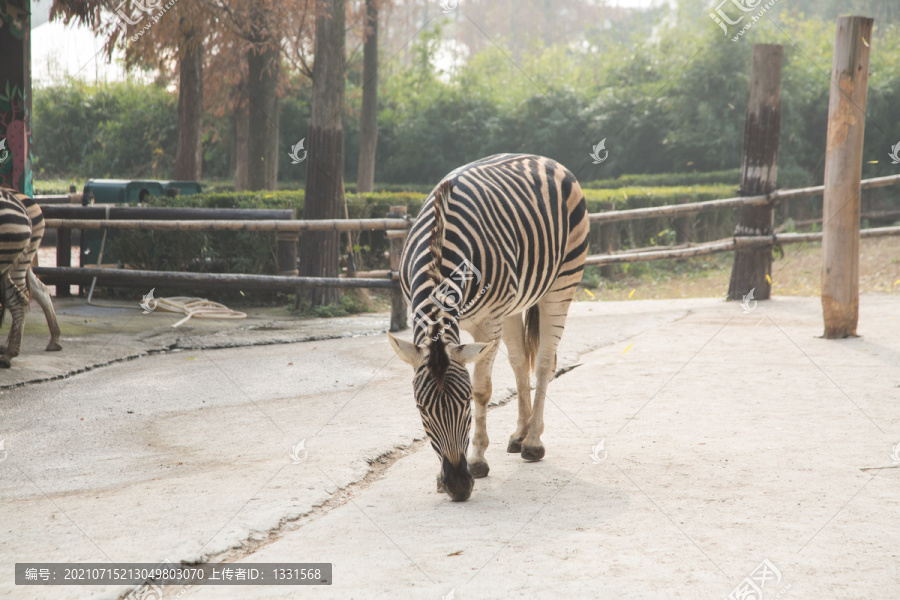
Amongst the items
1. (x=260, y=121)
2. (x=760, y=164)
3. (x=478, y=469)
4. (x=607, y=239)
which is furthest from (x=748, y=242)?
(x=260, y=121)

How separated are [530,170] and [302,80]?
16.3 meters

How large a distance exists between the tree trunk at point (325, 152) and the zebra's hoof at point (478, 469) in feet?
17.7

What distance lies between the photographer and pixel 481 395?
3830 millimetres

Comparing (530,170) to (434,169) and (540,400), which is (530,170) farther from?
(434,169)

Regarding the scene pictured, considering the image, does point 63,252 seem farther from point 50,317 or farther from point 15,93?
point 50,317

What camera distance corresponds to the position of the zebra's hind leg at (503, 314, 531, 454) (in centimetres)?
428

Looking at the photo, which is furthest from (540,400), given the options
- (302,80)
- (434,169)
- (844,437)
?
(434,169)

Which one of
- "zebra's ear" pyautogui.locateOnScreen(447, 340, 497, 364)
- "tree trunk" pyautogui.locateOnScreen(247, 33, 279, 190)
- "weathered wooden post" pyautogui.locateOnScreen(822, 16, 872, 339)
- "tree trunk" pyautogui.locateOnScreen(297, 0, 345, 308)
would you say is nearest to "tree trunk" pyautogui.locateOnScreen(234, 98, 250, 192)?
"tree trunk" pyautogui.locateOnScreen(247, 33, 279, 190)

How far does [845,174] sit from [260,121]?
419 inches

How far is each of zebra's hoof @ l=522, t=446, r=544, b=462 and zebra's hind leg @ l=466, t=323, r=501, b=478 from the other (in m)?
0.30

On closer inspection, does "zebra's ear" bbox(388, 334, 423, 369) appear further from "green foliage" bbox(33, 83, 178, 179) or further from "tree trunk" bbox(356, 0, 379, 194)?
"green foliage" bbox(33, 83, 178, 179)

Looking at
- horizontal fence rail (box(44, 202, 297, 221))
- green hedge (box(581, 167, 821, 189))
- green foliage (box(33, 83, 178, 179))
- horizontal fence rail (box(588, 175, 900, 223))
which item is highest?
green foliage (box(33, 83, 178, 179))

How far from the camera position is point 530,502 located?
3387mm

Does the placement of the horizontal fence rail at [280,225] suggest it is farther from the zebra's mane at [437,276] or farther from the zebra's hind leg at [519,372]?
the zebra's mane at [437,276]
